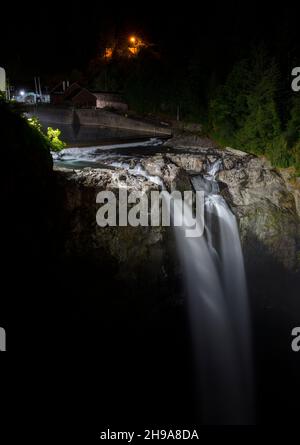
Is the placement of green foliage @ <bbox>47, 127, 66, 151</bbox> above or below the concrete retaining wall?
below

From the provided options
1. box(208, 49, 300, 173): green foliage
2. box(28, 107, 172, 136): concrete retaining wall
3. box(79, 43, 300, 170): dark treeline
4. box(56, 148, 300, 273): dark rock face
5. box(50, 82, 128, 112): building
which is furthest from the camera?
box(50, 82, 128, 112): building

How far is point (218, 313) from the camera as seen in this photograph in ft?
48.6

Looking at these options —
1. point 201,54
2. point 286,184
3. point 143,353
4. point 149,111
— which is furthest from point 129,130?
point 143,353

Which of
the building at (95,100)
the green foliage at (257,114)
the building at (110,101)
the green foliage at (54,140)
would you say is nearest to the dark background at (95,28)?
the building at (110,101)

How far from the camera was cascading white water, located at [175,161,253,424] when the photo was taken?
13297mm

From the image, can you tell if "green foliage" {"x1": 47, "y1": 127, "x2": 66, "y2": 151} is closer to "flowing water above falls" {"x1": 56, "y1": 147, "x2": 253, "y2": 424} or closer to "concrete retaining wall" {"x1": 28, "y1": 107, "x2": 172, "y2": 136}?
"flowing water above falls" {"x1": 56, "y1": 147, "x2": 253, "y2": 424}

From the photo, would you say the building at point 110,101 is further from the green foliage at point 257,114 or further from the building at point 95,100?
the green foliage at point 257,114

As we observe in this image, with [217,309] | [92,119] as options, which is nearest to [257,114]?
[217,309]

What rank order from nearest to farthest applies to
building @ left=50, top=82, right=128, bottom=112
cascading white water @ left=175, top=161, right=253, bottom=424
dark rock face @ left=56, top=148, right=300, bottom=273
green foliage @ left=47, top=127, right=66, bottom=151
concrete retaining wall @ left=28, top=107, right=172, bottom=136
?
cascading white water @ left=175, top=161, right=253, bottom=424 < dark rock face @ left=56, top=148, right=300, bottom=273 < green foliage @ left=47, top=127, right=66, bottom=151 < concrete retaining wall @ left=28, top=107, right=172, bottom=136 < building @ left=50, top=82, right=128, bottom=112

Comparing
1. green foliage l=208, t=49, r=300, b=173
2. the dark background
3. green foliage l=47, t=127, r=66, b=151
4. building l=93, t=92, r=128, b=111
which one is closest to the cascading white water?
green foliage l=208, t=49, r=300, b=173

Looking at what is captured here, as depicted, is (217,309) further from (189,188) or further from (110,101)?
(110,101)
